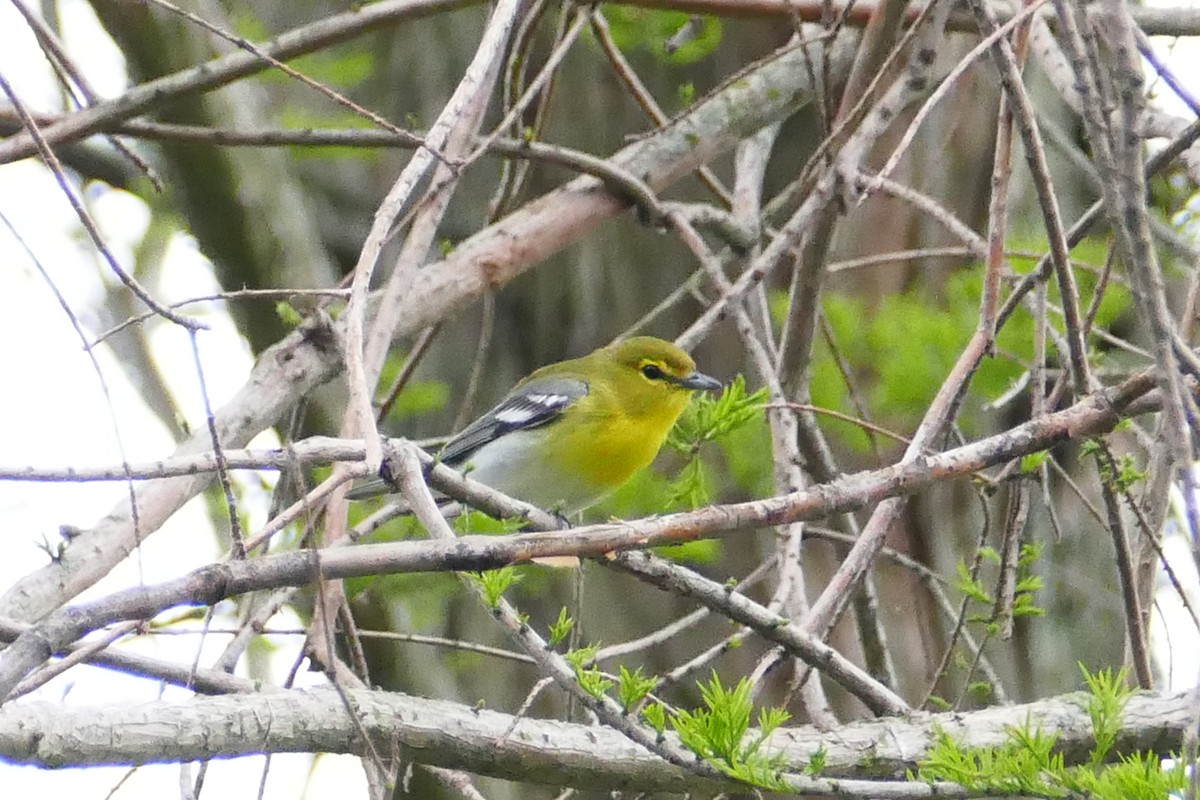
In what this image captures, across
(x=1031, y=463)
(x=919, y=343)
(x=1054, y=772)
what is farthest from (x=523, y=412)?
(x=1054, y=772)

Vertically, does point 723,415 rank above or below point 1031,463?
above

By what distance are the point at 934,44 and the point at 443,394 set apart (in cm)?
283

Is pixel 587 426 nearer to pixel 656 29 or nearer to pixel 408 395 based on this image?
pixel 408 395

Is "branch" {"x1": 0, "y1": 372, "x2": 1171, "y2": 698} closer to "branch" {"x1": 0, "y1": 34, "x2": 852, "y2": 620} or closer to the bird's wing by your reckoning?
"branch" {"x1": 0, "y1": 34, "x2": 852, "y2": 620}

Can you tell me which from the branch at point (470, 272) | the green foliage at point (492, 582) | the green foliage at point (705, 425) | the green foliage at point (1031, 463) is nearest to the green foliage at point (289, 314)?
the branch at point (470, 272)

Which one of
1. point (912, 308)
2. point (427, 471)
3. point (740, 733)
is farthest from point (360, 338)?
point (912, 308)

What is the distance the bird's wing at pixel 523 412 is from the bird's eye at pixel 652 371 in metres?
0.25

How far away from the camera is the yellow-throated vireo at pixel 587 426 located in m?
4.55

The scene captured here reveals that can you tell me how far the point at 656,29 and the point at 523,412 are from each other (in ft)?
4.62

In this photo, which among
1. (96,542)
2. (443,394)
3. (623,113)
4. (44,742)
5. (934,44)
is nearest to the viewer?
(44,742)

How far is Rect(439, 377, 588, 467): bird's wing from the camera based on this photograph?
4.70 metres

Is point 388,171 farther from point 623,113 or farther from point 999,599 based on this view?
point 999,599

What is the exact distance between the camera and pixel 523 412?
4.76 metres

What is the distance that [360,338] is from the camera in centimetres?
171
